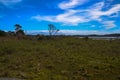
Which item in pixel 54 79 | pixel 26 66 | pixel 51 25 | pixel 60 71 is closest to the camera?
pixel 54 79

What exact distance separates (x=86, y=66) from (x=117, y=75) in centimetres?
320

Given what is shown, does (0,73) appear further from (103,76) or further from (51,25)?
(51,25)

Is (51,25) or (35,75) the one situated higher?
(51,25)

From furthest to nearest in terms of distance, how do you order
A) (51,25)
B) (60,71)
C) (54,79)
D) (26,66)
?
(51,25), (26,66), (60,71), (54,79)

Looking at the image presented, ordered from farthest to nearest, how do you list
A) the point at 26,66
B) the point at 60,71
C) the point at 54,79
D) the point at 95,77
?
the point at 26,66 < the point at 60,71 < the point at 95,77 < the point at 54,79

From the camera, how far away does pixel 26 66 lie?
1582cm

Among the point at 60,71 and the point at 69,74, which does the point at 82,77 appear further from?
the point at 60,71

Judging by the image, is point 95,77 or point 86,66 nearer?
point 95,77

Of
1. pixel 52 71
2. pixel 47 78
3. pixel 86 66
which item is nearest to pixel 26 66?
pixel 52 71

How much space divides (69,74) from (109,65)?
4.47 meters

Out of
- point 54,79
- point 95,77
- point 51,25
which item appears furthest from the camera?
point 51,25

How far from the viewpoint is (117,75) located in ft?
44.6

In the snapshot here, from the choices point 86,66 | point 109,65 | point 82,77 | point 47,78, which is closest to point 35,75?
point 47,78

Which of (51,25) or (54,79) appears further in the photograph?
(51,25)
